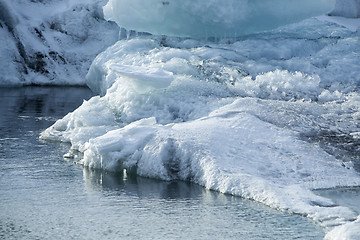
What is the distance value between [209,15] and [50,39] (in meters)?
13.1

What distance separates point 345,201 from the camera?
5234 mm

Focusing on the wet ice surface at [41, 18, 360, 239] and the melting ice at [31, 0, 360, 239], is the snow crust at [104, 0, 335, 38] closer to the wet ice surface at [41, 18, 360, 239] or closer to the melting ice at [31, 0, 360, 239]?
the melting ice at [31, 0, 360, 239]

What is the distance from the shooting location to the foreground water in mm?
4395

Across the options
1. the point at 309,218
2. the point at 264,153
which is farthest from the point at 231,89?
the point at 309,218

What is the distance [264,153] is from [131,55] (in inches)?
207

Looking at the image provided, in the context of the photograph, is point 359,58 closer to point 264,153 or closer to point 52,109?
point 264,153


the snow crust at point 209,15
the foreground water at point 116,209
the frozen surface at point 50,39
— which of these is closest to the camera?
the foreground water at point 116,209

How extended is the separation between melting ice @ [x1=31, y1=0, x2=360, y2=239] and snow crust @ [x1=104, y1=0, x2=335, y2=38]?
29 mm

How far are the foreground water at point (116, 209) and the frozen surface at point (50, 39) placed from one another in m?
14.6

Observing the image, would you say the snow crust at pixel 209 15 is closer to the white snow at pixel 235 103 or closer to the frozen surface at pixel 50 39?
the white snow at pixel 235 103

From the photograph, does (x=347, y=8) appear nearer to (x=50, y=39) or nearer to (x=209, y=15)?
(x=209, y=15)

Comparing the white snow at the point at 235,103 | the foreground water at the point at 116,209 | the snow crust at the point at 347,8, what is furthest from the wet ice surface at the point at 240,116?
the snow crust at the point at 347,8

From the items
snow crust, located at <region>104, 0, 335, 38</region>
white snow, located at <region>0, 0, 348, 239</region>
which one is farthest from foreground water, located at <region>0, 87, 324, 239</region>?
snow crust, located at <region>104, 0, 335, 38</region>

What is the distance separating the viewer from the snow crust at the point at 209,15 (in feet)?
34.8
